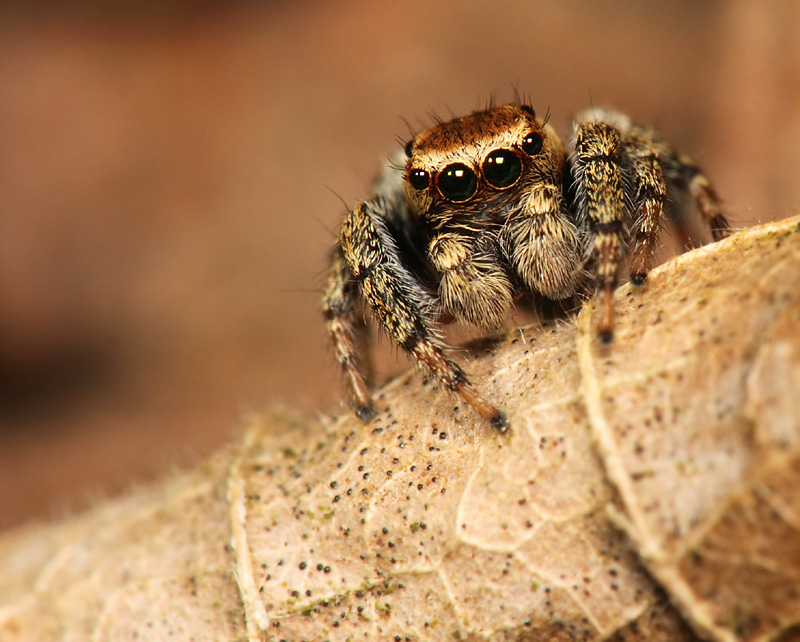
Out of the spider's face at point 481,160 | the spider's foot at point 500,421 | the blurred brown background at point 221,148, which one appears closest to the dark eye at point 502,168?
the spider's face at point 481,160

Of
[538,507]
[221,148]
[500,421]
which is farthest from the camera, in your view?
[221,148]

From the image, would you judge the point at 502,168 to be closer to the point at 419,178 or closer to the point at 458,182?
the point at 458,182

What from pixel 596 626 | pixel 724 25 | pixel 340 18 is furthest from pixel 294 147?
pixel 596 626

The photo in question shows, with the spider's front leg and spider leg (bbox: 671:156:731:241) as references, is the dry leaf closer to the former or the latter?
the spider's front leg

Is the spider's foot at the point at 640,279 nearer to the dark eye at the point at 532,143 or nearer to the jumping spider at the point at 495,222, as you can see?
the jumping spider at the point at 495,222

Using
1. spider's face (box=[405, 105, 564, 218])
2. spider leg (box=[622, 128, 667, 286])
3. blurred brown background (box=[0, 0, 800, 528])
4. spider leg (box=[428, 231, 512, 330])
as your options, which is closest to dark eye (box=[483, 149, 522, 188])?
spider's face (box=[405, 105, 564, 218])

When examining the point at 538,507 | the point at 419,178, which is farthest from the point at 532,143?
the point at 538,507

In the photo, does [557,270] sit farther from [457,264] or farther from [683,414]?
[683,414]
